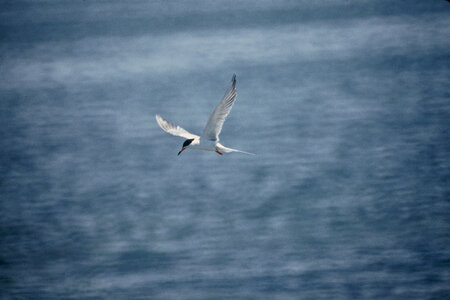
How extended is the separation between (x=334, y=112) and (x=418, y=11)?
3.23 metres

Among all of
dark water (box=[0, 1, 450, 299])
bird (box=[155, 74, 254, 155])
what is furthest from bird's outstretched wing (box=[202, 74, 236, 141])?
dark water (box=[0, 1, 450, 299])

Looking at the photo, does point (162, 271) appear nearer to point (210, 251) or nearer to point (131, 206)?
point (210, 251)

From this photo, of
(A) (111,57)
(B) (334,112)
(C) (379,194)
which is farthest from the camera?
(A) (111,57)

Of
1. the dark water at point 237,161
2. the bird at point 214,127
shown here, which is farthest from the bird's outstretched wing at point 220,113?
the dark water at point 237,161

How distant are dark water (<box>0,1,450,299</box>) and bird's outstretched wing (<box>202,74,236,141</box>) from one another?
60 centimetres

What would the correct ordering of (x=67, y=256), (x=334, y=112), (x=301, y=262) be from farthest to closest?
(x=334, y=112), (x=67, y=256), (x=301, y=262)

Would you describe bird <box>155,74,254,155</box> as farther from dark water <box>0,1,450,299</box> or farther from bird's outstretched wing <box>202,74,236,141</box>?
dark water <box>0,1,450,299</box>

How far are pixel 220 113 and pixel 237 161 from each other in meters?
1.06

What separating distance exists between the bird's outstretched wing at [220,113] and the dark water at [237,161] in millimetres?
604

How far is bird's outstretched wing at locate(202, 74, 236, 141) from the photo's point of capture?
3854mm

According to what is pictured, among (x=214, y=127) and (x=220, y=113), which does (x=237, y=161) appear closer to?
(x=214, y=127)

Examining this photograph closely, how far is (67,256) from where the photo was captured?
13.0 ft

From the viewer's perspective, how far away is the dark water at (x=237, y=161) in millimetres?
3697

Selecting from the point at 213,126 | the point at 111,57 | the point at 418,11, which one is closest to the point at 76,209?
the point at 213,126
